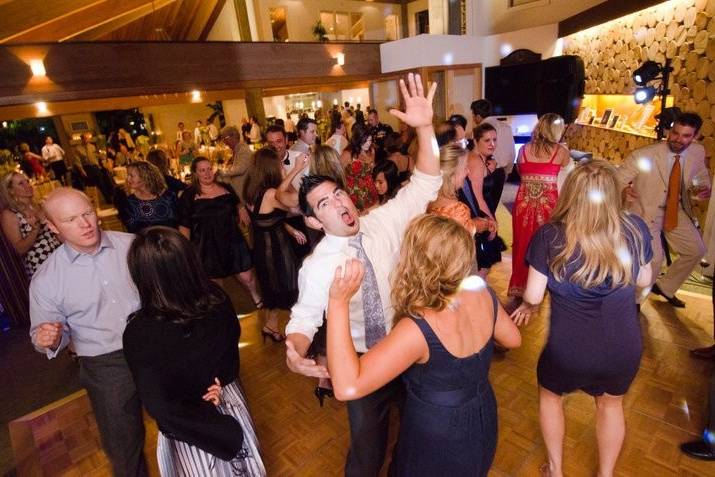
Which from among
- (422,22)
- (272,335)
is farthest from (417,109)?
(422,22)

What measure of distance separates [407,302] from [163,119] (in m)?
17.9

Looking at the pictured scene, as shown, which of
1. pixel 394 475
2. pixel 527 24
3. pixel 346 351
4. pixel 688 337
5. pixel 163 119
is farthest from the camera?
pixel 163 119

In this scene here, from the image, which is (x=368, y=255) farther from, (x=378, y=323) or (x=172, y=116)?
(x=172, y=116)

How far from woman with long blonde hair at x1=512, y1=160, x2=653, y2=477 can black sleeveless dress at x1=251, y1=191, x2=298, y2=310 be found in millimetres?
1901

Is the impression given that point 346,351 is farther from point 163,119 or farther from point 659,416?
point 163,119

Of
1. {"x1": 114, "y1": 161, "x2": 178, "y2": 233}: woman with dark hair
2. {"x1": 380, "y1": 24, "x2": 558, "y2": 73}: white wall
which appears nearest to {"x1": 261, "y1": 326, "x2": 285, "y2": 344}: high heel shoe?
{"x1": 114, "y1": 161, "x2": 178, "y2": 233}: woman with dark hair

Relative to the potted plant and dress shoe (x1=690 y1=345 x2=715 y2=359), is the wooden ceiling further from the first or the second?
dress shoe (x1=690 y1=345 x2=715 y2=359)

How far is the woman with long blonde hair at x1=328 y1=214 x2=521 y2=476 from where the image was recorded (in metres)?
1.09

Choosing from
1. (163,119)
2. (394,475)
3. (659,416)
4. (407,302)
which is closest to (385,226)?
(407,302)

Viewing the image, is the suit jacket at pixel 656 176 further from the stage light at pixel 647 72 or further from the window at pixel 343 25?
the window at pixel 343 25

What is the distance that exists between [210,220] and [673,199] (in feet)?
11.7

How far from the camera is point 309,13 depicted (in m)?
12.4

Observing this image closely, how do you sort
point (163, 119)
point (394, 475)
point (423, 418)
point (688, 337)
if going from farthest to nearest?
1. point (163, 119)
2. point (688, 337)
3. point (394, 475)
4. point (423, 418)

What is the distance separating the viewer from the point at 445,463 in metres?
1.28
